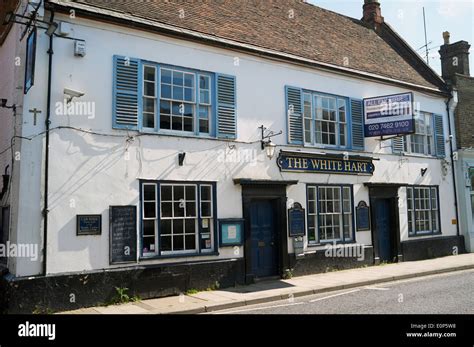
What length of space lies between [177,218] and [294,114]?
17.4 ft

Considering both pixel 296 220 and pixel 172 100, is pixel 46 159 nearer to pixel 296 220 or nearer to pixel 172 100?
pixel 172 100

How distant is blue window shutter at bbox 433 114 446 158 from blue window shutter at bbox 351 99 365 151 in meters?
4.77

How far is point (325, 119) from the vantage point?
14953 millimetres

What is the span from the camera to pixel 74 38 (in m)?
10.2

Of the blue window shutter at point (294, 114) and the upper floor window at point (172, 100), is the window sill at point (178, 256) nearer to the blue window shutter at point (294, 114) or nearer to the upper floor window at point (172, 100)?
the upper floor window at point (172, 100)

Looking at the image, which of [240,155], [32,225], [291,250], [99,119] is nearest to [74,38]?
[99,119]

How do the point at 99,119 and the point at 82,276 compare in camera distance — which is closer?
the point at 82,276

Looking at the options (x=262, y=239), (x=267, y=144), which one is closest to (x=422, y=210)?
(x=262, y=239)

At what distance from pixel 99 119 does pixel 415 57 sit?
1565cm

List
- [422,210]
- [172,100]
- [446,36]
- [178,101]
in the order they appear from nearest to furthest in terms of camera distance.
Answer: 1. [172,100]
2. [178,101]
3. [422,210]
4. [446,36]

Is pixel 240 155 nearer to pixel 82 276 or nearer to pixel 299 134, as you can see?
pixel 299 134

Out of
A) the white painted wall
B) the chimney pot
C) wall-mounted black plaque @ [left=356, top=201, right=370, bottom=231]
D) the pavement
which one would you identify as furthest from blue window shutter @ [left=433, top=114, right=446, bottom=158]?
the white painted wall

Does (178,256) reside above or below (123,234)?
below

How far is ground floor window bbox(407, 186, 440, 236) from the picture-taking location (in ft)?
56.2
